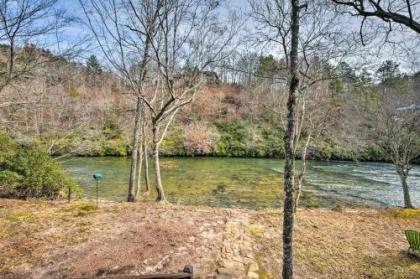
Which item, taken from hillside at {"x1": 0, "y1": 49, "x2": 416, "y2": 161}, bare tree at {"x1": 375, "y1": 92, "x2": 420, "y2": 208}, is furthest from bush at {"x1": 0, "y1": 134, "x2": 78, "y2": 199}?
bare tree at {"x1": 375, "y1": 92, "x2": 420, "y2": 208}

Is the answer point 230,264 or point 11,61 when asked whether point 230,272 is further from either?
point 11,61

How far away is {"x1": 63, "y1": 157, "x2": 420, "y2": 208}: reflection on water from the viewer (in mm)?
Answer: 11469

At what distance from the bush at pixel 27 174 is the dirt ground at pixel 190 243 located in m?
1.25

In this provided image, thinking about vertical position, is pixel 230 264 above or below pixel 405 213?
below

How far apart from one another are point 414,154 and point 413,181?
7585mm

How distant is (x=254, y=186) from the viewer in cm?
1414

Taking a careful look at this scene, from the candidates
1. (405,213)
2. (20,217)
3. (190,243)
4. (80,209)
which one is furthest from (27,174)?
(405,213)

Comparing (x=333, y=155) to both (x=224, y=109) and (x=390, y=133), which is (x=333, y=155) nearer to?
(x=224, y=109)

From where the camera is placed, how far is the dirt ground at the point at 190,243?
3811 millimetres

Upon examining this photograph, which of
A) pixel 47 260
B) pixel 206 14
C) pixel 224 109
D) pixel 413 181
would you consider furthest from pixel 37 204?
pixel 224 109

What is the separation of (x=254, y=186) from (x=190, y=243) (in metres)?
10.1

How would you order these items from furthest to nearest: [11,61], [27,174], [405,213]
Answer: [27,174] → [405,213] → [11,61]

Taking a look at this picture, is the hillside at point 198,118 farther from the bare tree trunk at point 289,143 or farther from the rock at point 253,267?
the rock at point 253,267

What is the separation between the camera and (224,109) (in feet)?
109
